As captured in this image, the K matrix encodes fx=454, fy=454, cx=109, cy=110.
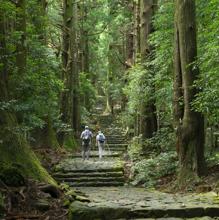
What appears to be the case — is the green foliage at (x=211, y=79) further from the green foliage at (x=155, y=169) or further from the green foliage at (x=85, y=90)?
the green foliage at (x=85, y=90)

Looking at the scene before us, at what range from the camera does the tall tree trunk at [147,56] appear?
66.8 feet

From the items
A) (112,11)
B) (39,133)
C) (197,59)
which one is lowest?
(39,133)

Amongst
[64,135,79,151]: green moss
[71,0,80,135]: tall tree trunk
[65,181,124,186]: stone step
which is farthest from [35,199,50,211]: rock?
[71,0,80,135]: tall tree trunk

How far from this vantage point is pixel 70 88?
25859 millimetres

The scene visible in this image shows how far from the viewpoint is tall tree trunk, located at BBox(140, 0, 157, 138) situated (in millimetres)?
20359

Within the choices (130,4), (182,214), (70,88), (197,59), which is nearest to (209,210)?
(182,214)

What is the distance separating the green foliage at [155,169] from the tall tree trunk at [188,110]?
6.41ft

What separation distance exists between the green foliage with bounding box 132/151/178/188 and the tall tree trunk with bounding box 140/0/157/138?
3.75 meters

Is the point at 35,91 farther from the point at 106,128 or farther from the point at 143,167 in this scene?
the point at 106,128

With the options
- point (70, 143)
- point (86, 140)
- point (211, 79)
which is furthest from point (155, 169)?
point (70, 143)

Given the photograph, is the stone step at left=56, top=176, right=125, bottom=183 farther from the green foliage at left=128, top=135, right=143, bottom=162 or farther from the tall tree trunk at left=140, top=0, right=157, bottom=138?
the tall tree trunk at left=140, top=0, right=157, bottom=138

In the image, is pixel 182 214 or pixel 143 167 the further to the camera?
pixel 143 167

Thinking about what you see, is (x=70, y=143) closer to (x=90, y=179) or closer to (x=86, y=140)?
(x=86, y=140)

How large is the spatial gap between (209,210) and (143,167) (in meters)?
7.26
